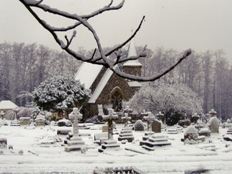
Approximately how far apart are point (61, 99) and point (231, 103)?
35.4 m

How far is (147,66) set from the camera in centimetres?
9869

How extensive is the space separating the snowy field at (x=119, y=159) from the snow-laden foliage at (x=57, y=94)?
74.7ft

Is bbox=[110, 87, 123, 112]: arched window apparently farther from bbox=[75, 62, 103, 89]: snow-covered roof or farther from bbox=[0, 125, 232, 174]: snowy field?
bbox=[0, 125, 232, 174]: snowy field

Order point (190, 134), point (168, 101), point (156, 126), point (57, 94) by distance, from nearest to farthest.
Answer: point (190, 134) < point (156, 126) < point (168, 101) < point (57, 94)

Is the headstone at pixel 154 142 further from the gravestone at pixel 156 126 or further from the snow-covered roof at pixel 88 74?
the snow-covered roof at pixel 88 74

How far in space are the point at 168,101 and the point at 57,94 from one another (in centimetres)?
1194

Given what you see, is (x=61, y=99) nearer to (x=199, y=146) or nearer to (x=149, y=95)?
(x=149, y=95)

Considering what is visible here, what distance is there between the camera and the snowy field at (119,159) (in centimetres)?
1888

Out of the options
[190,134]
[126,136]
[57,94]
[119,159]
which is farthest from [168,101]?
[119,159]

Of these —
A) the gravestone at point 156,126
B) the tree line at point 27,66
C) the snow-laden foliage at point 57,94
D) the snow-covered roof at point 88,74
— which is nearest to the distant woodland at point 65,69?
the tree line at point 27,66

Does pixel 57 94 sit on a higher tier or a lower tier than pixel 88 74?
lower

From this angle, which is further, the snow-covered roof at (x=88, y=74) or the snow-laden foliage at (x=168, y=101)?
the snow-covered roof at (x=88, y=74)

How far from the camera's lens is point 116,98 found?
59938mm

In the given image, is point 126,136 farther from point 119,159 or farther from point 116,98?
point 116,98
